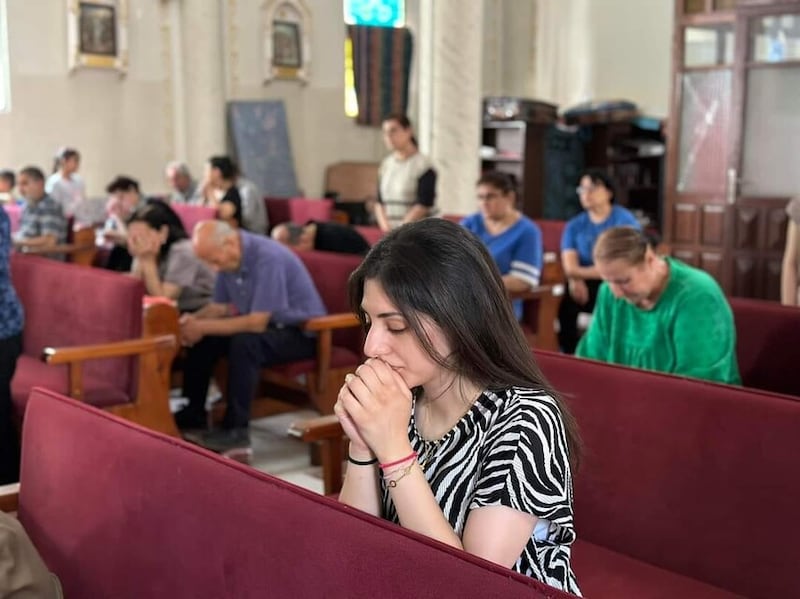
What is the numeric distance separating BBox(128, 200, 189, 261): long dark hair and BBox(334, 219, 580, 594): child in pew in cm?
389

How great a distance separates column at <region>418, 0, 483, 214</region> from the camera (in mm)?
9648

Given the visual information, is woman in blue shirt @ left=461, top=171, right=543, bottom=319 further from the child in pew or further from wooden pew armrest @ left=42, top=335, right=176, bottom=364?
the child in pew

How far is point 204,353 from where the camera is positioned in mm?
5562

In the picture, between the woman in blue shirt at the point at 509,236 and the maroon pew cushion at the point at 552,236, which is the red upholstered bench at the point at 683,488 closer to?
the woman in blue shirt at the point at 509,236

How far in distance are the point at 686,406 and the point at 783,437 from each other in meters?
0.28

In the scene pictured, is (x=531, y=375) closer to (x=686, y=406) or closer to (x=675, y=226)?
(x=686, y=406)

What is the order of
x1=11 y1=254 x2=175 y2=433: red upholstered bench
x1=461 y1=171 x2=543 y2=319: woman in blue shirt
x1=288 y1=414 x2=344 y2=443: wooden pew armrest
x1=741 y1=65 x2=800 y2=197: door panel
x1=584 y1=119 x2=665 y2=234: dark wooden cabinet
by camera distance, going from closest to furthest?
x1=288 y1=414 x2=344 y2=443: wooden pew armrest
x1=11 y1=254 x2=175 y2=433: red upholstered bench
x1=461 y1=171 x2=543 y2=319: woman in blue shirt
x1=741 y1=65 x2=800 y2=197: door panel
x1=584 y1=119 x2=665 y2=234: dark wooden cabinet

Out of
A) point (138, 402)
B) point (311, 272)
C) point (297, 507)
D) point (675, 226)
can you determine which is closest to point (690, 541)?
point (297, 507)

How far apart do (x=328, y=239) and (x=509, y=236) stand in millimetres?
1261

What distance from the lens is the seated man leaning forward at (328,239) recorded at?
645cm

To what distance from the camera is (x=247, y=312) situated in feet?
17.3

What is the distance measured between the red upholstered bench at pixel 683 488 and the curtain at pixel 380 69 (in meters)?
12.1

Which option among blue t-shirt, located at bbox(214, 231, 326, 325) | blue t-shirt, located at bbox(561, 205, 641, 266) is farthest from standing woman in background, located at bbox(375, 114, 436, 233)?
blue t-shirt, located at bbox(214, 231, 326, 325)

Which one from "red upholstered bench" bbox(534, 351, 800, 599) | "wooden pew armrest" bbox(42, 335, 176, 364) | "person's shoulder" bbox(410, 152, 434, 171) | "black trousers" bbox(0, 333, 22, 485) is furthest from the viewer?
"person's shoulder" bbox(410, 152, 434, 171)
